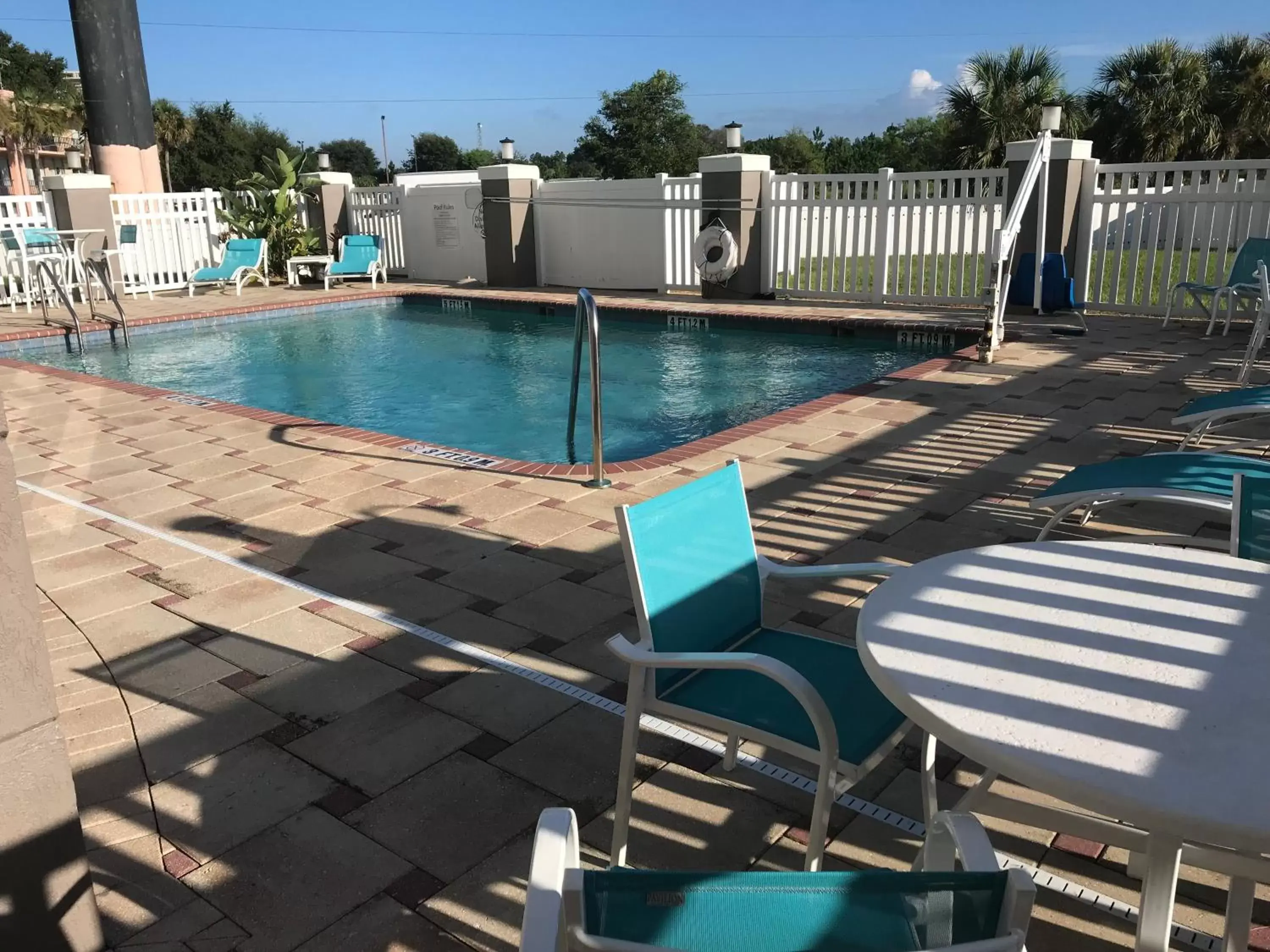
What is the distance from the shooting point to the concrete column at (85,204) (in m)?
12.6

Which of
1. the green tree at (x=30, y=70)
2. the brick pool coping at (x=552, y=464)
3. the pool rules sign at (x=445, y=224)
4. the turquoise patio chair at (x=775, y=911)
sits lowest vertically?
the brick pool coping at (x=552, y=464)

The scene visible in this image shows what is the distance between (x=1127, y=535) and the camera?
12.2 feet

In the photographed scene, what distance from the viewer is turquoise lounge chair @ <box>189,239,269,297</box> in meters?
13.7

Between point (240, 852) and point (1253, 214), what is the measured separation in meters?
9.94

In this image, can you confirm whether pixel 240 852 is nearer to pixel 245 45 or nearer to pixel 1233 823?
pixel 1233 823

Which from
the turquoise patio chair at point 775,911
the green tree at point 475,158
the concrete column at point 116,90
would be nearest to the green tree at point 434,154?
the green tree at point 475,158

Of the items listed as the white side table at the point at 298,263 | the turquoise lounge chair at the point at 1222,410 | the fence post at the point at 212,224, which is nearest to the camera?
the turquoise lounge chair at the point at 1222,410

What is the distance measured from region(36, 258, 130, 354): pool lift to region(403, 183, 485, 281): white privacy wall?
4.73 m

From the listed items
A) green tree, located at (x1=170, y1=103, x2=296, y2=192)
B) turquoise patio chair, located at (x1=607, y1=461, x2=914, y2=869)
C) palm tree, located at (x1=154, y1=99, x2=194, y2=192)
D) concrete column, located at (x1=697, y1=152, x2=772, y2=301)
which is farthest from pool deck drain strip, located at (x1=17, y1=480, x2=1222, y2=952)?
green tree, located at (x1=170, y1=103, x2=296, y2=192)

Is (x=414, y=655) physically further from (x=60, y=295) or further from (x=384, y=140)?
(x=384, y=140)

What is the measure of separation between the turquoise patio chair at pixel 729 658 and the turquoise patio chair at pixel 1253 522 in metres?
0.81

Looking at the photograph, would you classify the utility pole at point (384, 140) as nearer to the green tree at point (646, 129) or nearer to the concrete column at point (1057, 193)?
the green tree at point (646, 129)

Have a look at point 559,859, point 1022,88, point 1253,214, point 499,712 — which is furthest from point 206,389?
point 1022,88

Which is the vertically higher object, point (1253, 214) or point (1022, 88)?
point (1022, 88)
